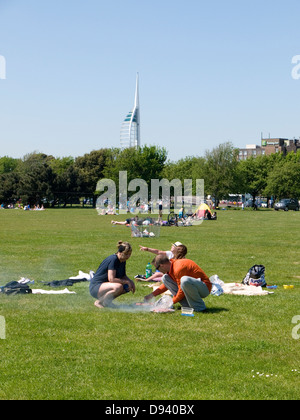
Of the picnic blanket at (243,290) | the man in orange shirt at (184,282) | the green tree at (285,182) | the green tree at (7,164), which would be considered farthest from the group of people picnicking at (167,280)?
the green tree at (7,164)

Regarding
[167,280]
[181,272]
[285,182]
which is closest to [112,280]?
[167,280]

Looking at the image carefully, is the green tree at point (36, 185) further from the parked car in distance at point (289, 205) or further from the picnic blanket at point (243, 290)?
the picnic blanket at point (243, 290)

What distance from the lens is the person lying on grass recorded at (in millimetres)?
10241

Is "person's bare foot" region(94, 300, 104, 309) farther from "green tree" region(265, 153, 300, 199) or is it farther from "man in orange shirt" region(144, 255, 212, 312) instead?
"green tree" region(265, 153, 300, 199)

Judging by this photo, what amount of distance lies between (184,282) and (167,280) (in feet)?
1.98

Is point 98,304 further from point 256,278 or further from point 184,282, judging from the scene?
point 256,278

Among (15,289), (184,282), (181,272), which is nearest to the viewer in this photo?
(184,282)

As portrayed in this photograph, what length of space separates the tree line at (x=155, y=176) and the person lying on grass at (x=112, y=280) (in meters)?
80.1

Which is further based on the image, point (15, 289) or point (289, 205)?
point (289, 205)

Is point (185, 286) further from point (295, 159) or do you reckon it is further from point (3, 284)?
point (295, 159)

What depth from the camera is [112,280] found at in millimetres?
10289

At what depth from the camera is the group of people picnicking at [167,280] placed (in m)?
9.98
